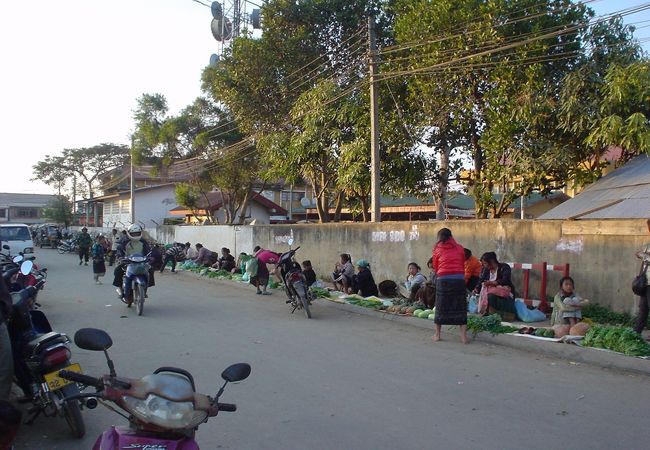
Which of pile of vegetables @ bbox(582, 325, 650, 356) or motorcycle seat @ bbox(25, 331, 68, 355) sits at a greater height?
motorcycle seat @ bbox(25, 331, 68, 355)

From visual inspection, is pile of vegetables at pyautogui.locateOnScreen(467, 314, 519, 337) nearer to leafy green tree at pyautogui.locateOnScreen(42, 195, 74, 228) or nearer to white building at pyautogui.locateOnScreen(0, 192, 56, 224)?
leafy green tree at pyautogui.locateOnScreen(42, 195, 74, 228)

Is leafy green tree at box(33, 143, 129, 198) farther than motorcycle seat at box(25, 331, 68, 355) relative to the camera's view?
Yes

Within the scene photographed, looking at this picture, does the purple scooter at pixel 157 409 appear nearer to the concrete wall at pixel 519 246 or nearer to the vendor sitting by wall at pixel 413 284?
the concrete wall at pixel 519 246

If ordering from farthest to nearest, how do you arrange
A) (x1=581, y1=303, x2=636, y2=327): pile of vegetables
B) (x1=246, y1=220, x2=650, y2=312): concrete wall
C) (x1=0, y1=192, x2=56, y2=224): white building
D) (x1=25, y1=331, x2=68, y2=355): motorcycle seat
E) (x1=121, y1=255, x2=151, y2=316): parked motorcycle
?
(x1=0, y1=192, x2=56, y2=224): white building
(x1=121, y1=255, x2=151, y2=316): parked motorcycle
(x1=246, y1=220, x2=650, y2=312): concrete wall
(x1=581, y1=303, x2=636, y2=327): pile of vegetables
(x1=25, y1=331, x2=68, y2=355): motorcycle seat

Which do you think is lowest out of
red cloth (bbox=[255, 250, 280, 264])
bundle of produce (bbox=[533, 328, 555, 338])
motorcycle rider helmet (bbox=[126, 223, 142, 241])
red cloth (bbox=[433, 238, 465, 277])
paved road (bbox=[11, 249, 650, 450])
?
paved road (bbox=[11, 249, 650, 450])

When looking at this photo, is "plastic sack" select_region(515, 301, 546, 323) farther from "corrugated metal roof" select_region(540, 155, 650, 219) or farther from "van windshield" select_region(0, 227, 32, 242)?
"van windshield" select_region(0, 227, 32, 242)

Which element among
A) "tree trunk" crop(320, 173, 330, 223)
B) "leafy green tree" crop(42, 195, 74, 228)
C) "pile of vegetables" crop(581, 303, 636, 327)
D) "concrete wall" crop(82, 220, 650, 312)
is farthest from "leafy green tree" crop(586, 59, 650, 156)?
"leafy green tree" crop(42, 195, 74, 228)

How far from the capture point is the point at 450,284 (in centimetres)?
858

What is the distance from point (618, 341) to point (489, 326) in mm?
1971

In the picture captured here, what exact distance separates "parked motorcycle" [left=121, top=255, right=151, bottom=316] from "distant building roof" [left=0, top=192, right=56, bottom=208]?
294ft

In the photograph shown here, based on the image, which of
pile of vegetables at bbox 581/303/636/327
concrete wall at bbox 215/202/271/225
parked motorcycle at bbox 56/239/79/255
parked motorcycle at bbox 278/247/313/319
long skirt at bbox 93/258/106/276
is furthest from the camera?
concrete wall at bbox 215/202/271/225

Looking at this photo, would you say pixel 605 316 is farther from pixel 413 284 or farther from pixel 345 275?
pixel 345 275

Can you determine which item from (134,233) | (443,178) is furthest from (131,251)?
(443,178)

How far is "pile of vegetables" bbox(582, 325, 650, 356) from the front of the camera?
7250 mm
